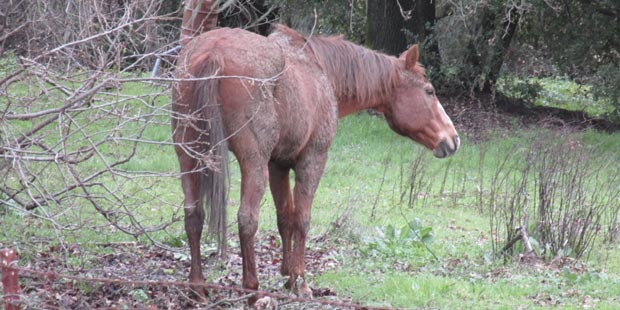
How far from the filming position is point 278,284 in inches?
289

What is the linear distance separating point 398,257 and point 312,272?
1008mm

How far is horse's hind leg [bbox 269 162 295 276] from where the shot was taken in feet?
24.6

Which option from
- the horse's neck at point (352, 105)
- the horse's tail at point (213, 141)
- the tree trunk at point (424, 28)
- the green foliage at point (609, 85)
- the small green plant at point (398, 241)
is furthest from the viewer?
the tree trunk at point (424, 28)

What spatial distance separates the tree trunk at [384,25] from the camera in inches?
759

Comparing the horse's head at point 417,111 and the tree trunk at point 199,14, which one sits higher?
the tree trunk at point 199,14

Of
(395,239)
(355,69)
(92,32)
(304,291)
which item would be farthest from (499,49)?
(92,32)

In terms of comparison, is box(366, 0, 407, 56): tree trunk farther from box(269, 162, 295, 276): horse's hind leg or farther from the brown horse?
box(269, 162, 295, 276): horse's hind leg

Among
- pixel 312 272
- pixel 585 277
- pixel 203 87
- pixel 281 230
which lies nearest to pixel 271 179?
pixel 281 230

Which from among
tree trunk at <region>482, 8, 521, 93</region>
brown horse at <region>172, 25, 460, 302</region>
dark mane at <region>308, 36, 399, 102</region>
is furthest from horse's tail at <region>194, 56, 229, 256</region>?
tree trunk at <region>482, 8, 521, 93</region>

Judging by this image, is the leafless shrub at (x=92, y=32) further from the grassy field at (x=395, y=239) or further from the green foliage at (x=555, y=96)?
the green foliage at (x=555, y=96)

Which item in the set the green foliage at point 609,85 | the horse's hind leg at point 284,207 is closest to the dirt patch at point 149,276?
the horse's hind leg at point 284,207

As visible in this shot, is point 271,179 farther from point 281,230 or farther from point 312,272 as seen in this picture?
point 312,272

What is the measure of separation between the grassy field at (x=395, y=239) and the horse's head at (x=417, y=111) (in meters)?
1.08

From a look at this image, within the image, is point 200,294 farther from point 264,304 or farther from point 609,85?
point 609,85
